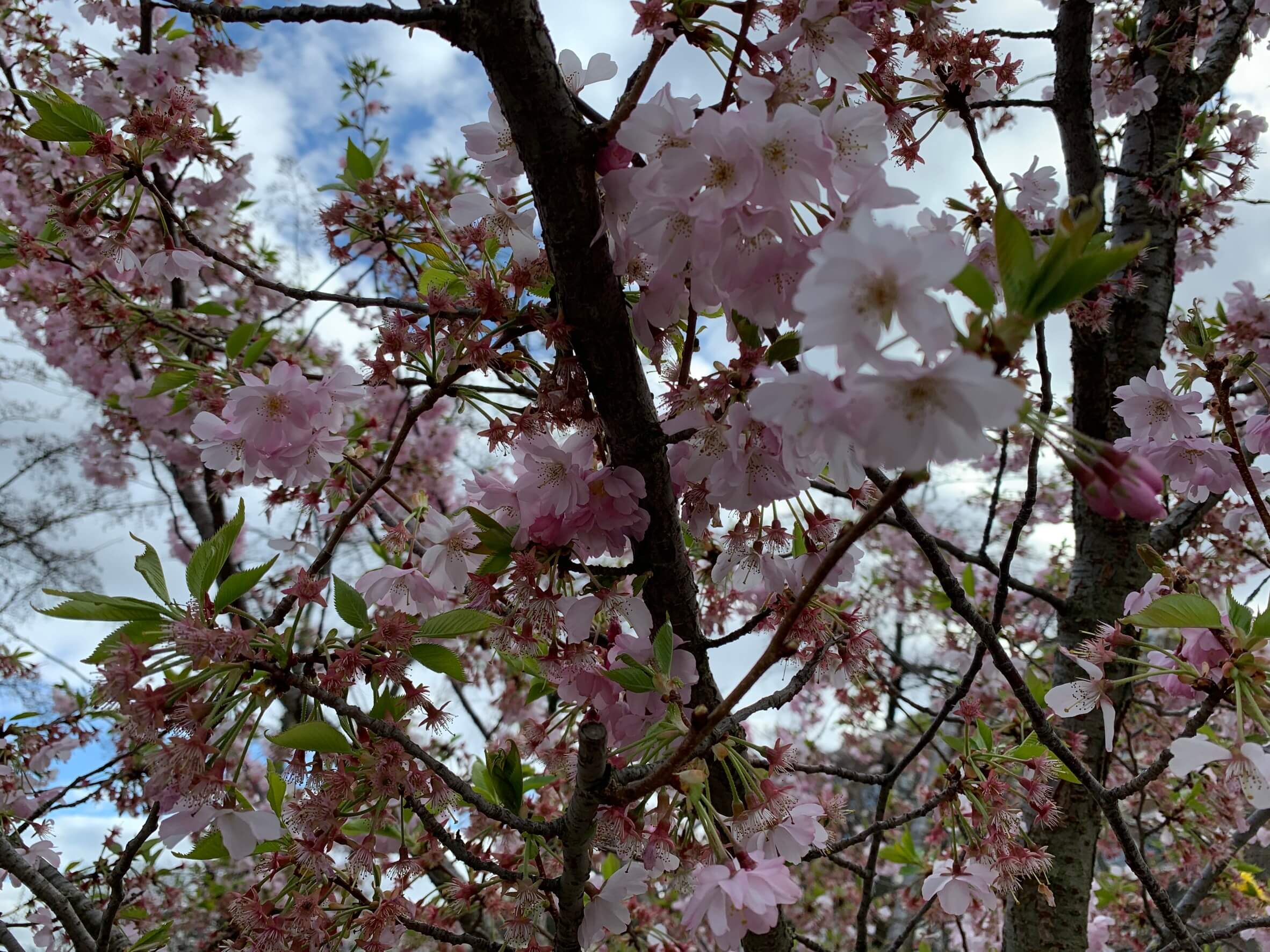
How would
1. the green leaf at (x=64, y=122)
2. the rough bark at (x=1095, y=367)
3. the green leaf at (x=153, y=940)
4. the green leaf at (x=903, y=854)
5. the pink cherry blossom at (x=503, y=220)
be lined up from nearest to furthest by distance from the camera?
the pink cherry blossom at (x=503, y=220)
the green leaf at (x=64, y=122)
the green leaf at (x=153, y=940)
the rough bark at (x=1095, y=367)
the green leaf at (x=903, y=854)

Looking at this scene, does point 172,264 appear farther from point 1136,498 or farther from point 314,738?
point 1136,498

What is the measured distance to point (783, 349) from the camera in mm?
951

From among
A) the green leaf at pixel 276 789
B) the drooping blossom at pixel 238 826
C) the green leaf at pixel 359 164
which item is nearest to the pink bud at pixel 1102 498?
the drooping blossom at pixel 238 826

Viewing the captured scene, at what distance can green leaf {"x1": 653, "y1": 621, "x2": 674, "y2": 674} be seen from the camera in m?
1.02

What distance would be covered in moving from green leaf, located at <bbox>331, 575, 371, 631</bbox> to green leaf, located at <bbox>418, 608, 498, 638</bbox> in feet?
0.34

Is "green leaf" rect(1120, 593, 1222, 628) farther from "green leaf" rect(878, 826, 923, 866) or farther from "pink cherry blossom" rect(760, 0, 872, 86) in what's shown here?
"green leaf" rect(878, 826, 923, 866)

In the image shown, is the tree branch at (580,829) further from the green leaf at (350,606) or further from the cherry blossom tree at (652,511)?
the green leaf at (350,606)

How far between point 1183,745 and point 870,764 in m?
7.17

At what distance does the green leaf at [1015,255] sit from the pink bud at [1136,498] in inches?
6.3

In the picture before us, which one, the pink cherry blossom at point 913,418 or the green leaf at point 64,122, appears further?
the green leaf at point 64,122

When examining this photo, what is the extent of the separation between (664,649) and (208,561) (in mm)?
625

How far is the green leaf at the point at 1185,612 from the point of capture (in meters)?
1.05

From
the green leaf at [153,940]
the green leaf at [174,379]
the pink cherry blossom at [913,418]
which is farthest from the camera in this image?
the green leaf at [174,379]

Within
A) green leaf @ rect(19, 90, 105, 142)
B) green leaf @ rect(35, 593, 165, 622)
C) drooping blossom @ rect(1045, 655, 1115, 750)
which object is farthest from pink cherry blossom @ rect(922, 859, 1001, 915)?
green leaf @ rect(19, 90, 105, 142)
